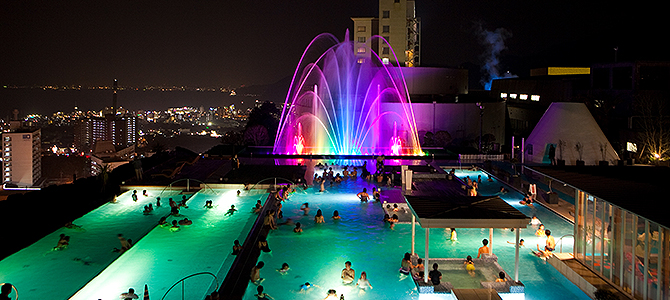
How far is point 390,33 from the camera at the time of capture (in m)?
68.9

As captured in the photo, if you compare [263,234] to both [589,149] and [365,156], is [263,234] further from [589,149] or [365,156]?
[589,149]

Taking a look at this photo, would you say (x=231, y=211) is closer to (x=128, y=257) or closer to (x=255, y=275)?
(x=128, y=257)

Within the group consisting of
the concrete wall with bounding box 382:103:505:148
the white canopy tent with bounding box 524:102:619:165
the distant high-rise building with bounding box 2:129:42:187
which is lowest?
the distant high-rise building with bounding box 2:129:42:187

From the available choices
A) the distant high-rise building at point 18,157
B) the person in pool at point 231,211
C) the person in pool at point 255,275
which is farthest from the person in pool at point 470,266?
the distant high-rise building at point 18,157

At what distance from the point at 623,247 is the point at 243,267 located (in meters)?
9.65

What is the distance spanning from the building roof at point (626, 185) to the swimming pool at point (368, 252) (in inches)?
104

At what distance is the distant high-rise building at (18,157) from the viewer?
9988 cm

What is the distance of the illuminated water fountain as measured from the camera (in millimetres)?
43750

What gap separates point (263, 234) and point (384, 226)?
492 cm

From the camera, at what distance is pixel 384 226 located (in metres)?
20.2

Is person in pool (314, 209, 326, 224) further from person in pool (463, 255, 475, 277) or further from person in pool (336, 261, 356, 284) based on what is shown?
person in pool (463, 255, 475, 277)

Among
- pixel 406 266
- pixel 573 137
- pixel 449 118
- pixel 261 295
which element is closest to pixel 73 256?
pixel 261 295

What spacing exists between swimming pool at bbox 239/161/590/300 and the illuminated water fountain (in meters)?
20.0

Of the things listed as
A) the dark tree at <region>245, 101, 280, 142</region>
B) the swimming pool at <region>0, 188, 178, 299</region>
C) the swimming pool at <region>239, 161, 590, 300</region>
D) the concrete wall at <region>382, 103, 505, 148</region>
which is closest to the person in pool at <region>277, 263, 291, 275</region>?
the swimming pool at <region>239, 161, 590, 300</region>
